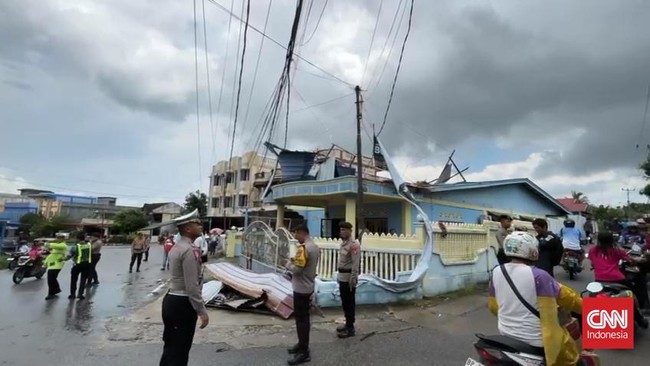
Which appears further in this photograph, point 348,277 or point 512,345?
point 348,277

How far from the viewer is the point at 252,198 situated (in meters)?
42.4

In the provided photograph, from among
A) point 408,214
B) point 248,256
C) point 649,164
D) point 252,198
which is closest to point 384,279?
point 248,256

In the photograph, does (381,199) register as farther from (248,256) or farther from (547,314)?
(547,314)

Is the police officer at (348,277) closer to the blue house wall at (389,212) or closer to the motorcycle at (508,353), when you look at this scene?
the motorcycle at (508,353)

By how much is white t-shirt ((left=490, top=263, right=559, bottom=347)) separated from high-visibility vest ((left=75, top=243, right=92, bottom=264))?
10.1 metres

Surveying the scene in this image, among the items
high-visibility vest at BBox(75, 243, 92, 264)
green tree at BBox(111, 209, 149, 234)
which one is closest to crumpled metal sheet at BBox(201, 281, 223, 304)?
high-visibility vest at BBox(75, 243, 92, 264)

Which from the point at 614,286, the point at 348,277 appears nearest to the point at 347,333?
the point at 348,277

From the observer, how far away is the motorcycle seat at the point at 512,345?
2570 millimetres

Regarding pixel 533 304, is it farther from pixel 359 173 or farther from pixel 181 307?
pixel 359 173

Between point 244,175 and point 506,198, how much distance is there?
31.4 meters

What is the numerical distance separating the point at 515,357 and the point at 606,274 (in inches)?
149

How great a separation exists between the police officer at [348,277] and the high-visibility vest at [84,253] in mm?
7180

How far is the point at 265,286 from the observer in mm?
8008

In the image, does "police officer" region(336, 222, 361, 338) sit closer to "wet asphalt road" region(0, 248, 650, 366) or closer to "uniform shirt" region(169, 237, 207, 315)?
"wet asphalt road" region(0, 248, 650, 366)
